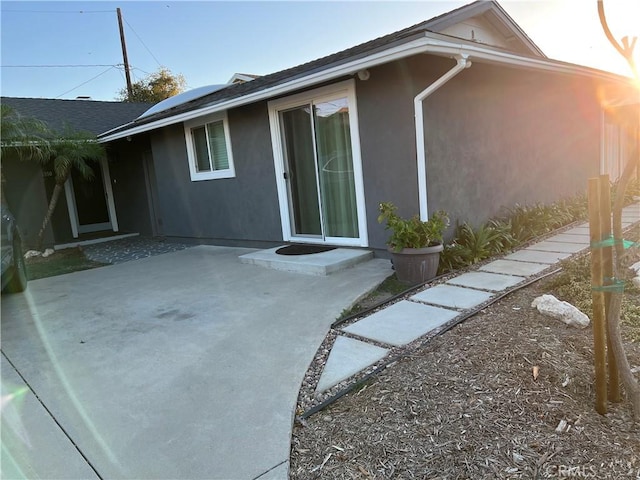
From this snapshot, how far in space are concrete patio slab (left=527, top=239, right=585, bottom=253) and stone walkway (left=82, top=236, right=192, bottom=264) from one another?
20.1 feet

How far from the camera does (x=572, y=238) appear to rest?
6.25 m

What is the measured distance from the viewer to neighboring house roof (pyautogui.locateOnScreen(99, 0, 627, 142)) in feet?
14.3

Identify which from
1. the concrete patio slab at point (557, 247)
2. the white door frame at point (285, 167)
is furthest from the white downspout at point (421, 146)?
the concrete patio slab at point (557, 247)

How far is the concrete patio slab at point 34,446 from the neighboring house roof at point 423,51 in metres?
4.14

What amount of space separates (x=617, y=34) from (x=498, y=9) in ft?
21.7

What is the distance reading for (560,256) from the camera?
Result: 5.22 meters

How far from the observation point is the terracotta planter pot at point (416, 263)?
438cm

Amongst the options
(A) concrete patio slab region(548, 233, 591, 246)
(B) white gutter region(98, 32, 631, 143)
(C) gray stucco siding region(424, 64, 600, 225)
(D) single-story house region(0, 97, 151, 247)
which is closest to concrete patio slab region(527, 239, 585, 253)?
(A) concrete patio slab region(548, 233, 591, 246)

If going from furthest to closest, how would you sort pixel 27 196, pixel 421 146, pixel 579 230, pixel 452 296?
pixel 27 196 → pixel 579 230 → pixel 421 146 → pixel 452 296

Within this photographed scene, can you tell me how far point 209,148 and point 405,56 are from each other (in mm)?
4509

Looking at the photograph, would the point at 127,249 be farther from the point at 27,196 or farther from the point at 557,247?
the point at 557,247

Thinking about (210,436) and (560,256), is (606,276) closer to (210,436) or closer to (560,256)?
(210,436)

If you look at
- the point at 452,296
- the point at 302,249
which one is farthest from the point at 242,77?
the point at 452,296

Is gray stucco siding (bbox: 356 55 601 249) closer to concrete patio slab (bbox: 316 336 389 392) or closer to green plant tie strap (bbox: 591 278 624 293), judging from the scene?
→ concrete patio slab (bbox: 316 336 389 392)
